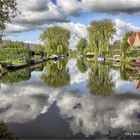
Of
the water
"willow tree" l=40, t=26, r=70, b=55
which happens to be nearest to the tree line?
"willow tree" l=40, t=26, r=70, b=55

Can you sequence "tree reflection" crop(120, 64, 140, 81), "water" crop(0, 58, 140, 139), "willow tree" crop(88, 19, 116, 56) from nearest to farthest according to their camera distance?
"water" crop(0, 58, 140, 139), "tree reflection" crop(120, 64, 140, 81), "willow tree" crop(88, 19, 116, 56)

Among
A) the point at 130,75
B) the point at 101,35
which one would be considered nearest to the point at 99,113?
the point at 130,75

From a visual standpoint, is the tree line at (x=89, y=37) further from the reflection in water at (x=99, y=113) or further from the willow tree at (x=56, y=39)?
the reflection in water at (x=99, y=113)

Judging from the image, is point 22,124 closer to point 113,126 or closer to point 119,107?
point 113,126

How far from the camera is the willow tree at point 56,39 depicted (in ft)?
493

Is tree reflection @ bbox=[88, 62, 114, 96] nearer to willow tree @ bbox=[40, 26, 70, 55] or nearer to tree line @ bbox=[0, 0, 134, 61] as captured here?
tree line @ bbox=[0, 0, 134, 61]

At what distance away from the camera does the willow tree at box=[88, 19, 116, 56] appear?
11566 cm

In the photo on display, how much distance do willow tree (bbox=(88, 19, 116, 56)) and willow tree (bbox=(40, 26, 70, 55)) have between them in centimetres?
2796

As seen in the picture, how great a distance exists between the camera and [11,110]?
1800 cm

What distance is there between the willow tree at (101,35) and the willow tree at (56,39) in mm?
27962

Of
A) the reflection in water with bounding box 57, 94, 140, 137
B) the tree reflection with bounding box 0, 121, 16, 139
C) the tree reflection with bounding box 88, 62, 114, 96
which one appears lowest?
the tree reflection with bounding box 88, 62, 114, 96

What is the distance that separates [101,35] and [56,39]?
43.3 metres

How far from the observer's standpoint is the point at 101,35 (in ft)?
385

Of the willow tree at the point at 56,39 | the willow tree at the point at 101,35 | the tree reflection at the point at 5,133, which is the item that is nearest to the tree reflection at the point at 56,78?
the tree reflection at the point at 5,133
